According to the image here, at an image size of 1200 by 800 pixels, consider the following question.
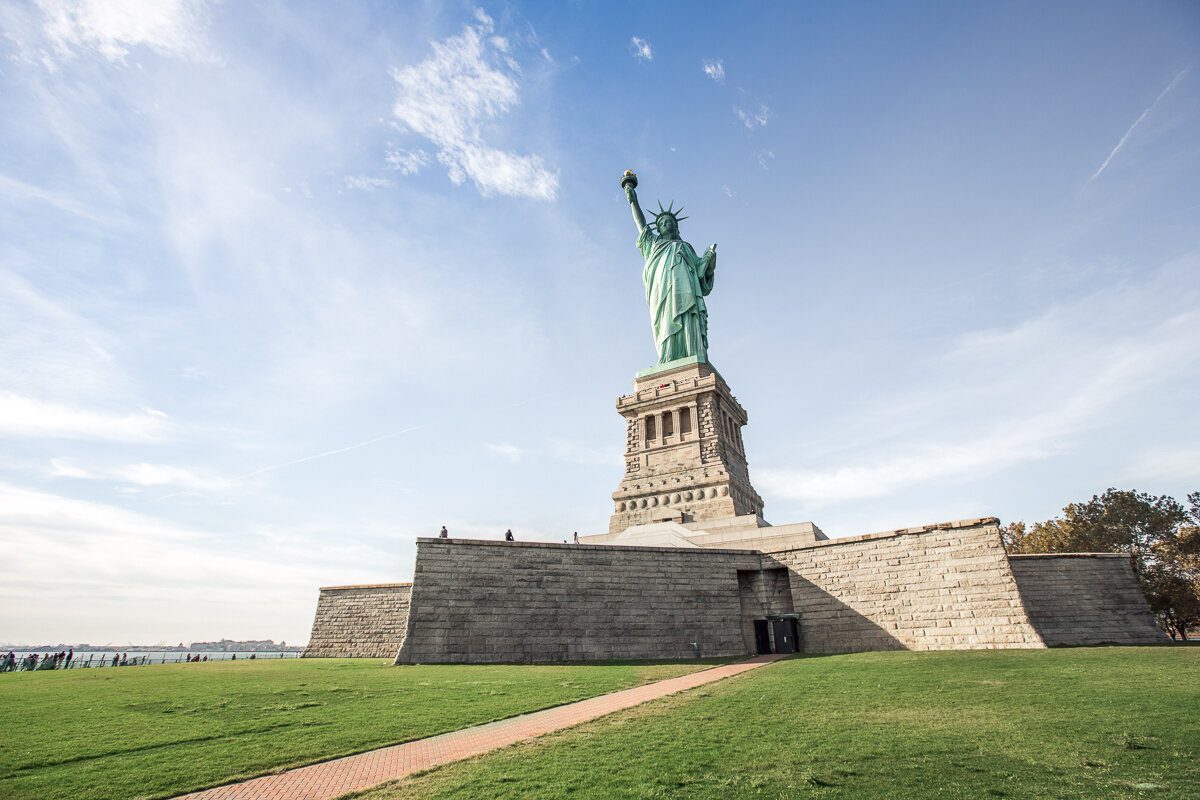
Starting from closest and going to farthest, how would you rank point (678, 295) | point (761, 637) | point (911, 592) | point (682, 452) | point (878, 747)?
point (878, 747) < point (911, 592) < point (761, 637) < point (682, 452) < point (678, 295)

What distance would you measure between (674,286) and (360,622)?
94.2ft

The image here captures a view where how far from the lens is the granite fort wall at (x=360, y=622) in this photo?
28.3m

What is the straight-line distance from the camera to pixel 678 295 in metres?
42.0

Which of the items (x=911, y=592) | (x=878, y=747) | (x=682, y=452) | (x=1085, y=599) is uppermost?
(x=682, y=452)

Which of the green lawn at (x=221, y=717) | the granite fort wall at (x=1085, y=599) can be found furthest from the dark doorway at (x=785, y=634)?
the granite fort wall at (x=1085, y=599)

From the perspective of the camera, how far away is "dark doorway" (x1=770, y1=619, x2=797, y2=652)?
878 inches

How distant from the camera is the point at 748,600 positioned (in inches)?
923

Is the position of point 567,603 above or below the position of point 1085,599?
above

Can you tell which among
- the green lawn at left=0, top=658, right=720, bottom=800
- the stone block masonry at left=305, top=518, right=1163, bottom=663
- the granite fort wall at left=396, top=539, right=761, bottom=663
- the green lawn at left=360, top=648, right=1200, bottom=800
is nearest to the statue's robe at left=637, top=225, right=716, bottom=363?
the stone block masonry at left=305, top=518, right=1163, bottom=663

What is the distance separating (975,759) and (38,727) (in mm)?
12838

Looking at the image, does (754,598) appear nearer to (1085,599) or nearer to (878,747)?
(1085,599)

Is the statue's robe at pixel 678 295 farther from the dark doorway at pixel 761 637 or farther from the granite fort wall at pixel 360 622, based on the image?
the granite fort wall at pixel 360 622

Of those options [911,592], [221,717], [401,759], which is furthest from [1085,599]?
[221,717]

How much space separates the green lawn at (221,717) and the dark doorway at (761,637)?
24.8ft
